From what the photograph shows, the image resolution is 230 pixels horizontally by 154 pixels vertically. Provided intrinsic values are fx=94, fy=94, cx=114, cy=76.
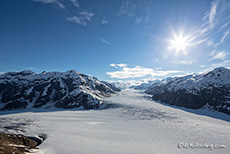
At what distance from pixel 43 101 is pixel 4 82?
57019 mm

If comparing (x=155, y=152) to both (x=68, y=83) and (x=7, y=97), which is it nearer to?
(x=68, y=83)

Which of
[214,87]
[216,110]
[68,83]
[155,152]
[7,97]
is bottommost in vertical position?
[155,152]

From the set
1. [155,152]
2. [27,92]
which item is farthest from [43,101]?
[155,152]

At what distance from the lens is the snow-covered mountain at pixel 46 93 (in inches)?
2549

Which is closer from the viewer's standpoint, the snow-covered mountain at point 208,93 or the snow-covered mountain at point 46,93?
the snow-covered mountain at point 208,93

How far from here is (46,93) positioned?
75.9 meters

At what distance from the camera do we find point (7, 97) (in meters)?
75.3

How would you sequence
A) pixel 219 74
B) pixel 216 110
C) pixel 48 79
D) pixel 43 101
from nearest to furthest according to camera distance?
Answer: 1. pixel 216 110
2. pixel 219 74
3. pixel 43 101
4. pixel 48 79

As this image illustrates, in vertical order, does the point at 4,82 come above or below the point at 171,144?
above

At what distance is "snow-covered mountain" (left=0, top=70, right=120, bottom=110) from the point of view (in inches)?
2549

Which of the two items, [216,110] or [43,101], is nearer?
[216,110]

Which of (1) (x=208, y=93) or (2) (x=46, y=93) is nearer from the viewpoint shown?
(1) (x=208, y=93)

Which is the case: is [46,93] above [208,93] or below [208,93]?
above

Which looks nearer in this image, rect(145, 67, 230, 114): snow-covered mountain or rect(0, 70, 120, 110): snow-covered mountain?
rect(145, 67, 230, 114): snow-covered mountain
